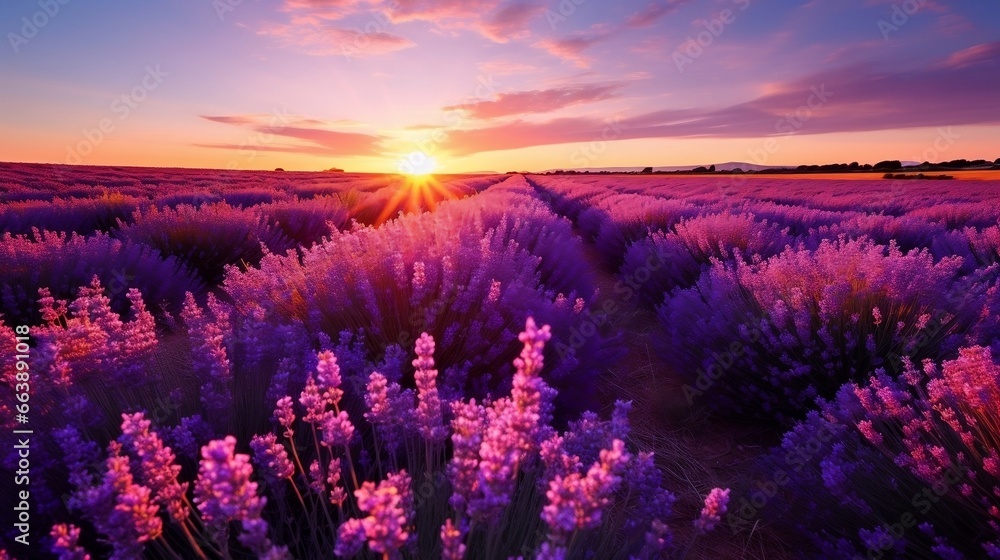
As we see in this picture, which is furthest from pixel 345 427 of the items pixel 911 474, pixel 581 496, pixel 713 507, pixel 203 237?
pixel 203 237

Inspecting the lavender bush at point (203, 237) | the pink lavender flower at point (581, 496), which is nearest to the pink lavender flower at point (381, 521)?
the pink lavender flower at point (581, 496)

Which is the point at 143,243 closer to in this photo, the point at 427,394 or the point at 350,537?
the point at 427,394

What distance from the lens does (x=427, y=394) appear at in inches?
51.1

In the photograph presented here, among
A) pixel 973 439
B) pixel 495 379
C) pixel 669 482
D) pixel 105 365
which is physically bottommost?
pixel 669 482

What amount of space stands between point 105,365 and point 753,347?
3.41m

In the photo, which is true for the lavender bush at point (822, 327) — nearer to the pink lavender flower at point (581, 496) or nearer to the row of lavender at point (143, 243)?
the pink lavender flower at point (581, 496)

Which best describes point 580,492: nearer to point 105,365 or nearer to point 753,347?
point 105,365

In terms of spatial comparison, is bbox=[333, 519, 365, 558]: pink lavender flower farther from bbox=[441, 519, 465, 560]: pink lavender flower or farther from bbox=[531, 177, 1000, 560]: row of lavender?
bbox=[531, 177, 1000, 560]: row of lavender

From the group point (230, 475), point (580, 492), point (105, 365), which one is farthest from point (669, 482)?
point (105, 365)

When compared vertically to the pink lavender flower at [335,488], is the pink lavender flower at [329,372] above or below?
above

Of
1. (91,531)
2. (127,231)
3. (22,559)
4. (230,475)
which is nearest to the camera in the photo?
(230,475)

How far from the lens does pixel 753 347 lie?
318cm

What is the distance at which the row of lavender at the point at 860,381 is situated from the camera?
1.72 m

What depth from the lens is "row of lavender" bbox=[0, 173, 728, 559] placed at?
949 mm
